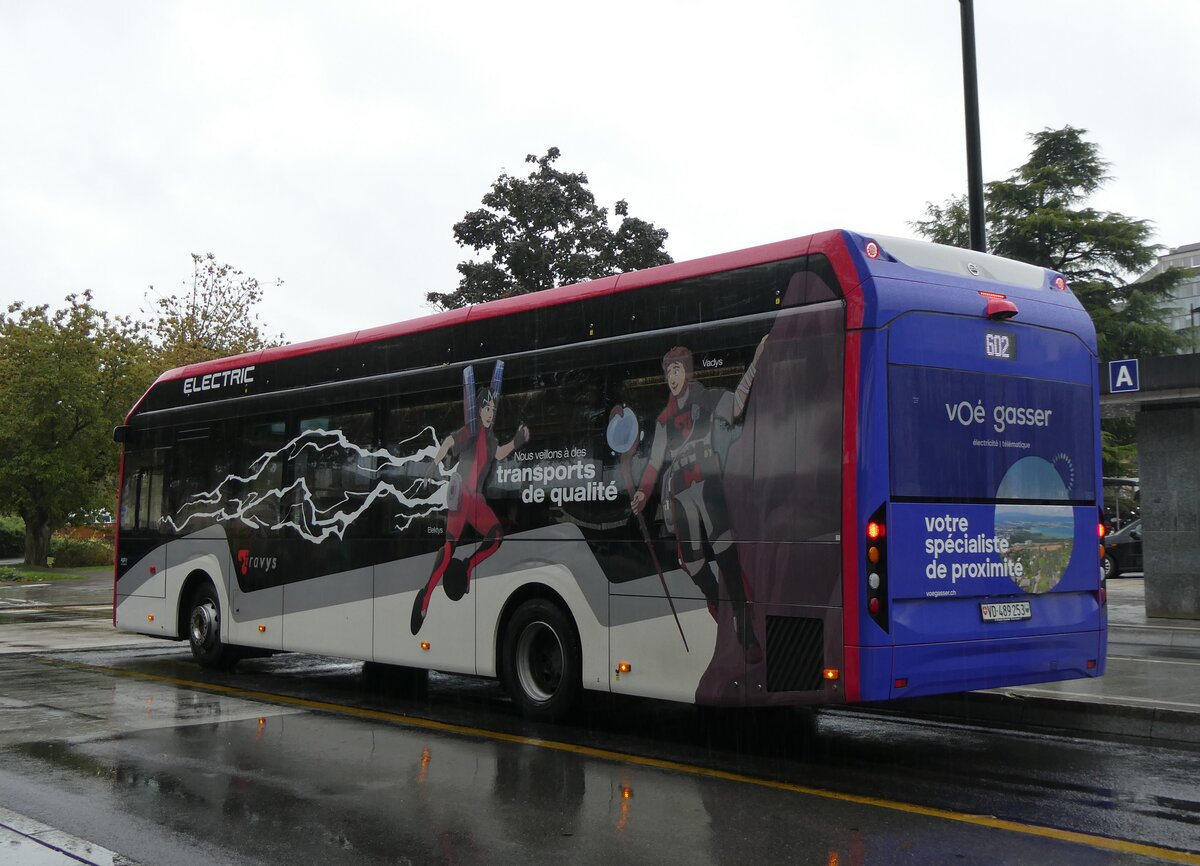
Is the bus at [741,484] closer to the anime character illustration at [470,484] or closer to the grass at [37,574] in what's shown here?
the anime character illustration at [470,484]

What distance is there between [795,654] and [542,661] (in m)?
2.81

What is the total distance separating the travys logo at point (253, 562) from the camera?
41.2ft

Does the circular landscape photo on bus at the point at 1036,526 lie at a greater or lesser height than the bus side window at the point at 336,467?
lesser

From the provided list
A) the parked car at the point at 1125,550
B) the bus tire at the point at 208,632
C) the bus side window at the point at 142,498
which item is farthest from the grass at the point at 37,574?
the parked car at the point at 1125,550

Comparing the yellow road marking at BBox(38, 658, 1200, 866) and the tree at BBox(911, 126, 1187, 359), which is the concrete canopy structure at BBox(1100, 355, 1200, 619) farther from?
the tree at BBox(911, 126, 1187, 359)

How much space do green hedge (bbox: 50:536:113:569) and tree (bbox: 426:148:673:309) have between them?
16.6m

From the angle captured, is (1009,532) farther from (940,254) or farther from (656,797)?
(656,797)

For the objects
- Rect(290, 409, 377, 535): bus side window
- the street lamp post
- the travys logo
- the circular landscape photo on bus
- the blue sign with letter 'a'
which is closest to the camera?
the circular landscape photo on bus

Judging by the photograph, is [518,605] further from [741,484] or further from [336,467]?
[336,467]

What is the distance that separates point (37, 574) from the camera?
119ft

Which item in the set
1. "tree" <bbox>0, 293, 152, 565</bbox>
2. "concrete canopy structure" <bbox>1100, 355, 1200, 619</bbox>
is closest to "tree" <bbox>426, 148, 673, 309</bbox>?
"tree" <bbox>0, 293, 152, 565</bbox>

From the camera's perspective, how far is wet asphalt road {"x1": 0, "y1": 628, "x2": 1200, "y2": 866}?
5.82 meters

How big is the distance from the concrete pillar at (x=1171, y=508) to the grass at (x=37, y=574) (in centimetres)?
2962

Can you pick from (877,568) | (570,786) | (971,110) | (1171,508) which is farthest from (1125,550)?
(570,786)
